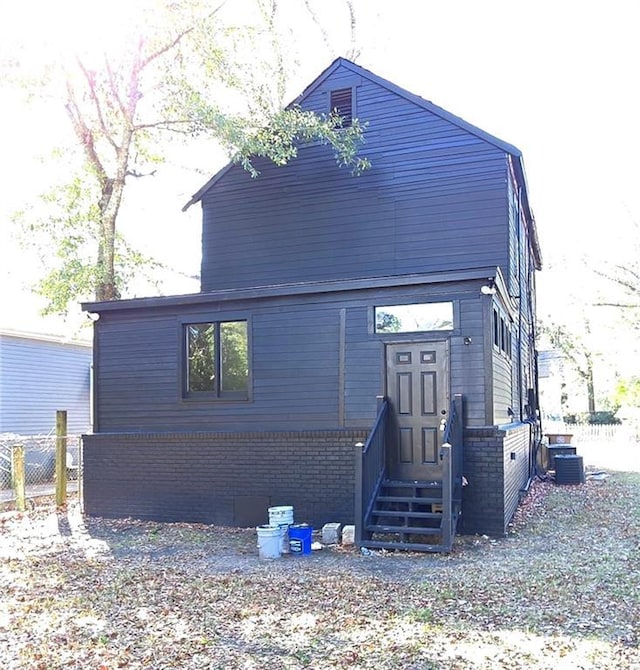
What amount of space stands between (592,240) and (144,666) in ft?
90.1

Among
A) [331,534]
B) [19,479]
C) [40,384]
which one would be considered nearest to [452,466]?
[331,534]

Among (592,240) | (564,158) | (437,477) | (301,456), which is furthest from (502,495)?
(564,158)

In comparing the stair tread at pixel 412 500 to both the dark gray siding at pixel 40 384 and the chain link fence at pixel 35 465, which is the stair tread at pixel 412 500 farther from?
the dark gray siding at pixel 40 384

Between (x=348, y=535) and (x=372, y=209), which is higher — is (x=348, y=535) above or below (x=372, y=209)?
below

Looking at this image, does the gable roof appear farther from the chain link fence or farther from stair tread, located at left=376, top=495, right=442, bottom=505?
the chain link fence

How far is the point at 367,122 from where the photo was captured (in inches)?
512

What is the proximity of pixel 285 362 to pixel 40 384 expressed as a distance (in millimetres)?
10589

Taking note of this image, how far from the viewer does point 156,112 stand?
14562 mm

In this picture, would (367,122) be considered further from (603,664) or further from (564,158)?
(564,158)

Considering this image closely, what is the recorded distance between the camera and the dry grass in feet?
15.7

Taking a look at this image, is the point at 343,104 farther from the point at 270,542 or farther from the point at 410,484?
the point at 270,542

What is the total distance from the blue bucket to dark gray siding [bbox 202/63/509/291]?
538 centimetres

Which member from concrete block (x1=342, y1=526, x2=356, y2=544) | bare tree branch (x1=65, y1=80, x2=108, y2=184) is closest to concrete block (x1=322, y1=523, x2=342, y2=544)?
concrete block (x1=342, y1=526, x2=356, y2=544)

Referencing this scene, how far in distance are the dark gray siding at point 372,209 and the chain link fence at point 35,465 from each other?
602 centimetres
